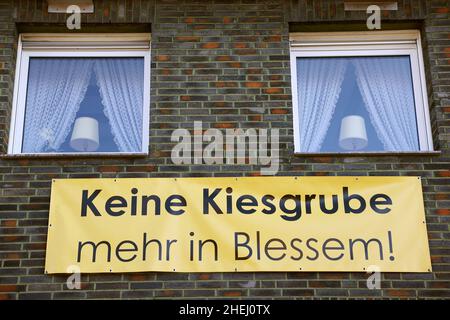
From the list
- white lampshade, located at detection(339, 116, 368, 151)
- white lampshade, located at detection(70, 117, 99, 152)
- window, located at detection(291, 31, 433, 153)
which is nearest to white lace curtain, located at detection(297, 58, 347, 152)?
window, located at detection(291, 31, 433, 153)

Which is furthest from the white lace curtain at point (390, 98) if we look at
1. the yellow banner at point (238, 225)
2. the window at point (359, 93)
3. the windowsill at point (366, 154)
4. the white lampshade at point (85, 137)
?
the white lampshade at point (85, 137)

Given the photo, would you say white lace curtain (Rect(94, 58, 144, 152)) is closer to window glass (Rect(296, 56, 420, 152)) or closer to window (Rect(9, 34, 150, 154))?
window (Rect(9, 34, 150, 154))

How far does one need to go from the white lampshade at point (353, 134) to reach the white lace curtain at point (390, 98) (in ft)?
0.49

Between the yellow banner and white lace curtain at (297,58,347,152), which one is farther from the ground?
white lace curtain at (297,58,347,152)

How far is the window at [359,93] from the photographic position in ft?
28.3

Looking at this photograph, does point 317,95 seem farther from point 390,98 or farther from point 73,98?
point 73,98

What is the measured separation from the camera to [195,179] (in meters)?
Result: 8.07

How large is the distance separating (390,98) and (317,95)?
75 cm

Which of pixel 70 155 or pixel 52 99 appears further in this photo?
pixel 52 99

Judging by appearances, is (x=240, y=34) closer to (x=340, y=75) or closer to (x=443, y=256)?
(x=340, y=75)

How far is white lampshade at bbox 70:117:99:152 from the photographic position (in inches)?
337

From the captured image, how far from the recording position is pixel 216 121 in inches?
328

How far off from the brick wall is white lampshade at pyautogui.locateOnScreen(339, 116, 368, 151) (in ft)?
1.47

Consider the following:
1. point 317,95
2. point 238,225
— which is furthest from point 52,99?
point 317,95
